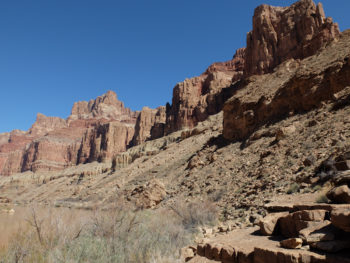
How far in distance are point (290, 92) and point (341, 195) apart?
1508cm

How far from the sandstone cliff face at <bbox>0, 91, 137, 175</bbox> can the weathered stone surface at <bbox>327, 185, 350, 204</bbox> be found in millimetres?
103727

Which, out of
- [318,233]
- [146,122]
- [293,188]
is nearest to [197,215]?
[293,188]

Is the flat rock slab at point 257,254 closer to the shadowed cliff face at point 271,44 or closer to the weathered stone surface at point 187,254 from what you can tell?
the weathered stone surface at point 187,254

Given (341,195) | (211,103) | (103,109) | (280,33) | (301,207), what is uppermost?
(103,109)

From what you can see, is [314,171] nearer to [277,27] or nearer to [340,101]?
[340,101]

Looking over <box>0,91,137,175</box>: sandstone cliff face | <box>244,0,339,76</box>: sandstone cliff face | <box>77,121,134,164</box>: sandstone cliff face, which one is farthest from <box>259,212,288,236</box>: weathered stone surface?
<box>0,91,137,175</box>: sandstone cliff face

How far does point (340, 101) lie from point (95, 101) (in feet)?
659

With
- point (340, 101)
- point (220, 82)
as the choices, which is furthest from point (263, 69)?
point (340, 101)

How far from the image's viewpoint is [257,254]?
352cm

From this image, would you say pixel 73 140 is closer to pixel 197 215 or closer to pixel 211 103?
pixel 211 103

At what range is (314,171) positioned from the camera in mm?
8750

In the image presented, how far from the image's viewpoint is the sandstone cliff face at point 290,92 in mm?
15203

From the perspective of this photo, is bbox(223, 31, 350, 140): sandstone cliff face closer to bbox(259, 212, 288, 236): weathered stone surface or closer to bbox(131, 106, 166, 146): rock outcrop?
bbox(259, 212, 288, 236): weathered stone surface

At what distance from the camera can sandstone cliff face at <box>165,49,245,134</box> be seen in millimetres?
62000
